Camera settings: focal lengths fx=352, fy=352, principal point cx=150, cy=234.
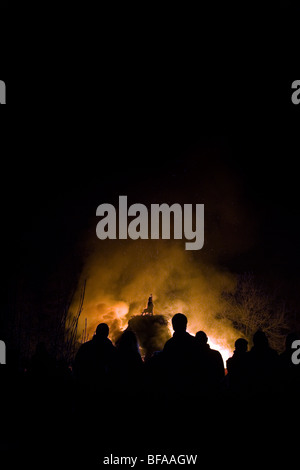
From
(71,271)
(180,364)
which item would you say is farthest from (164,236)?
(180,364)

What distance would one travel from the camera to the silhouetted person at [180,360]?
434 centimetres

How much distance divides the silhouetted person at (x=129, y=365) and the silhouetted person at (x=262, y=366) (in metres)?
1.45

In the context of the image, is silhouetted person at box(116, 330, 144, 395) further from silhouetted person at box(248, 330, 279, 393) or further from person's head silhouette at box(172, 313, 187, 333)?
silhouetted person at box(248, 330, 279, 393)

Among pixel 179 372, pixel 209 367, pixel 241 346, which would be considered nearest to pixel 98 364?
pixel 179 372

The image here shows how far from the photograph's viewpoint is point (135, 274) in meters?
31.6

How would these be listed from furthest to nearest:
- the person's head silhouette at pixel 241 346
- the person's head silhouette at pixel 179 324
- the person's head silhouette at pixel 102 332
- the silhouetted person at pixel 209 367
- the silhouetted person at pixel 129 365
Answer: the person's head silhouette at pixel 241 346 → the person's head silhouette at pixel 102 332 → the person's head silhouette at pixel 179 324 → the silhouetted person at pixel 209 367 → the silhouetted person at pixel 129 365

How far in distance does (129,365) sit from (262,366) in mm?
1747

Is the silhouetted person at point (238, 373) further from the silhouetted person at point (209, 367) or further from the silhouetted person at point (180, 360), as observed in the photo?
the silhouetted person at point (180, 360)

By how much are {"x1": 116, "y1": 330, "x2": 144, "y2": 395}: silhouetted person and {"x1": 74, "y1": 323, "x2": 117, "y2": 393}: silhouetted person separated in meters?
0.11

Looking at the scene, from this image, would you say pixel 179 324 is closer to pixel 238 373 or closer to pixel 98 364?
pixel 238 373

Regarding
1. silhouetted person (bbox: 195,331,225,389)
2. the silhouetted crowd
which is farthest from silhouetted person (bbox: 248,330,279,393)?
silhouetted person (bbox: 195,331,225,389)

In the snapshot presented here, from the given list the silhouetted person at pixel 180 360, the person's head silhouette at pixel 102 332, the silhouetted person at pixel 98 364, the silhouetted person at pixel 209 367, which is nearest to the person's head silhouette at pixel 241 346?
the silhouetted person at pixel 209 367
